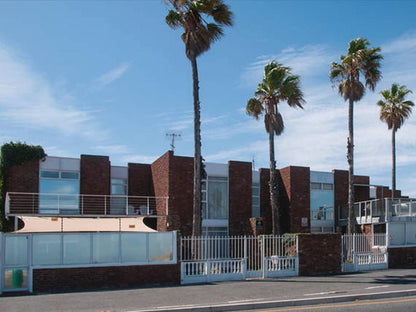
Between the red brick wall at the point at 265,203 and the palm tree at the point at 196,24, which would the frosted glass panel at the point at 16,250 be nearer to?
the palm tree at the point at 196,24

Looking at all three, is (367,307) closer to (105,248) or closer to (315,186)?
(105,248)

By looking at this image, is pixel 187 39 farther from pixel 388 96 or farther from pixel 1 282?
pixel 388 96

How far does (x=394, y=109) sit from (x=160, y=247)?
23.9 m

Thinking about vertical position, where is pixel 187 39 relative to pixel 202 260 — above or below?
above

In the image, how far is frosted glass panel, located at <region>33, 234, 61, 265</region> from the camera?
15227 millimetres

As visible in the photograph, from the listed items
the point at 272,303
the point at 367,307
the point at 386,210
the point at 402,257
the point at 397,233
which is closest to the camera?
the point at 367,307

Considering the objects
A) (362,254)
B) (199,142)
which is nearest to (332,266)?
(362,254)

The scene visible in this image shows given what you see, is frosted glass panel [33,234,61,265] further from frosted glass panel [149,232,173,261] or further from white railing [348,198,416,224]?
white railing [348,198,416,224]

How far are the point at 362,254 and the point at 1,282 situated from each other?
47.1 ft

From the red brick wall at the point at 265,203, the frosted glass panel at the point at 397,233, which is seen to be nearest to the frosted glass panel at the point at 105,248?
the frosted glass panel at the point at 397,233

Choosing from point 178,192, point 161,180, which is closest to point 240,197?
point 178,192

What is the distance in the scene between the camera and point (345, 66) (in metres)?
26.6

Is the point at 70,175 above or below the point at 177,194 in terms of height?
above

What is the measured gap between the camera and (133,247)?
16484mm
